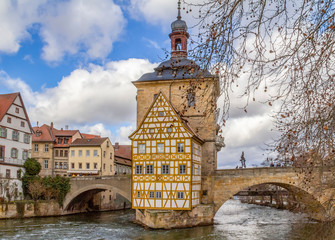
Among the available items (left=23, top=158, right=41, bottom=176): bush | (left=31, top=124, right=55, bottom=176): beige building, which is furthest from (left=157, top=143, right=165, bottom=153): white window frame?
(left=31, top=124, right=55, bottom=176): beige building

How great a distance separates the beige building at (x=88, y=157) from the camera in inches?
1662

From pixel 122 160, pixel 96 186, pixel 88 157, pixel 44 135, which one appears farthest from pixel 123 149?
pixel 96 186

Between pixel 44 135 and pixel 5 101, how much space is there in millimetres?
10860

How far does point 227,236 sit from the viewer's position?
21391 mm

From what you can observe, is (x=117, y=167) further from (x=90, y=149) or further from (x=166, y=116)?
(x=166, y=116)

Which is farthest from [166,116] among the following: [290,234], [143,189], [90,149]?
[90,149]

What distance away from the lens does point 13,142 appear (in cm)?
3397

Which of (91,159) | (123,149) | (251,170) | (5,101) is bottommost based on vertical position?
(251,170)

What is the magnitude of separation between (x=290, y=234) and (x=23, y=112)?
82.4 feet

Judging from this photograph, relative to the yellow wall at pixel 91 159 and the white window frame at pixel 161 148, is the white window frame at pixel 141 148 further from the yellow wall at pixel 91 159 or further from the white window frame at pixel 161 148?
the yellow wall at pixel 91 159

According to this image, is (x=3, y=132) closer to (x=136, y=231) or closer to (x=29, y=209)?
(x=29, y=209)

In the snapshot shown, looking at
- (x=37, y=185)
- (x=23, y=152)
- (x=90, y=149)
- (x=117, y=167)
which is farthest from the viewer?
(x=117, y=167)

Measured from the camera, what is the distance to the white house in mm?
31859

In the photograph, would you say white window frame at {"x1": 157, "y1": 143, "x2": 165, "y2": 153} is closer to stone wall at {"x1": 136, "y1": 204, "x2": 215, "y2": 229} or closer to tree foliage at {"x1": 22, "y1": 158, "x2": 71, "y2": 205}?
stone wall at {"x1": 136, "y1": 204, "x2": 215, "y2": 229}
